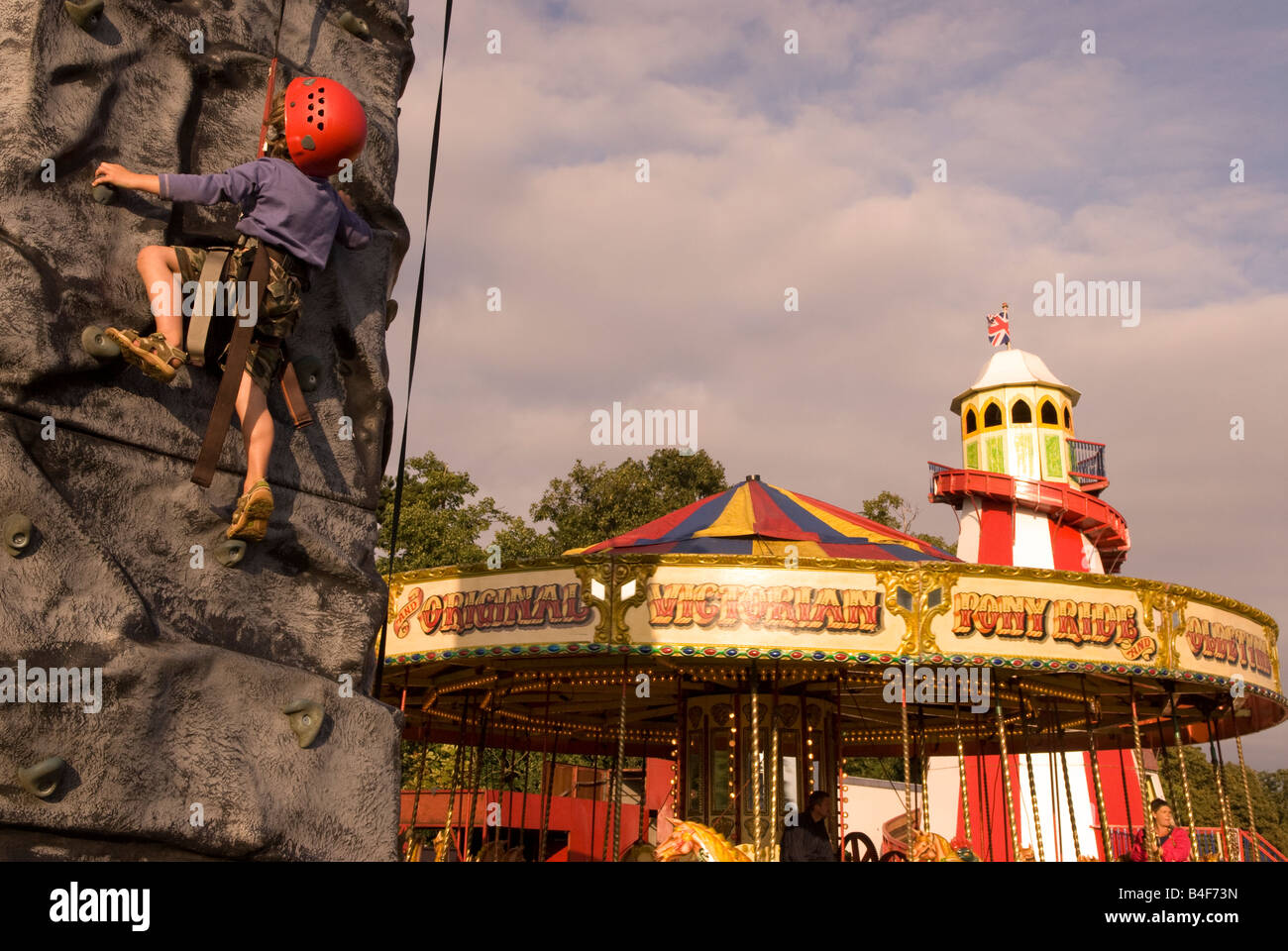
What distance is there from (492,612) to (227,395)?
27.9ft

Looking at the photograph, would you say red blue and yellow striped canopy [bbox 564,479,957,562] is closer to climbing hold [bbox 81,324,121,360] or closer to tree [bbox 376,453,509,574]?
climbing hold [bbox 81,324,121,360]

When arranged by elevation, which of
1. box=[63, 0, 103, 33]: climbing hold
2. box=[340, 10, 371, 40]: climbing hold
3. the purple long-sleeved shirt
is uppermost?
box=[340, 10, 371, 40]: climbing hold

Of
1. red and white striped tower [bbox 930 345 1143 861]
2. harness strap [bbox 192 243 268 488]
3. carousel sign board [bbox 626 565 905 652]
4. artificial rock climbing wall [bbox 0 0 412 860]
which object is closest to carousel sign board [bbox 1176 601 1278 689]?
carousel sign board [bbox 626 565 905 652]

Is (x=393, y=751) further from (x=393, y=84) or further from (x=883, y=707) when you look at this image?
(x=883, y=707)

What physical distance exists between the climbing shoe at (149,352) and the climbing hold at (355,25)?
1.78 m

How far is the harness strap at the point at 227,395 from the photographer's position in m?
3.36

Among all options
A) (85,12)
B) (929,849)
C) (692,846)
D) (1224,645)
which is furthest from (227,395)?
(1224,645)

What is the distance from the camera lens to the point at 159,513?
3.41 metres

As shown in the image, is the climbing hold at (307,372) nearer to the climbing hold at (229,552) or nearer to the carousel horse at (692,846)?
the climbing hold at (229,552)

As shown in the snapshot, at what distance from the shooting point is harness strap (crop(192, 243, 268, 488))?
3363 mm

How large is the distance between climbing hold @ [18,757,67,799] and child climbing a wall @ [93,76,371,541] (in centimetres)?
87

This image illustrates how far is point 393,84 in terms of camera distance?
448cm

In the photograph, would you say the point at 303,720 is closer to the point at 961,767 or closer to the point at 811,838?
the point at 811,838
